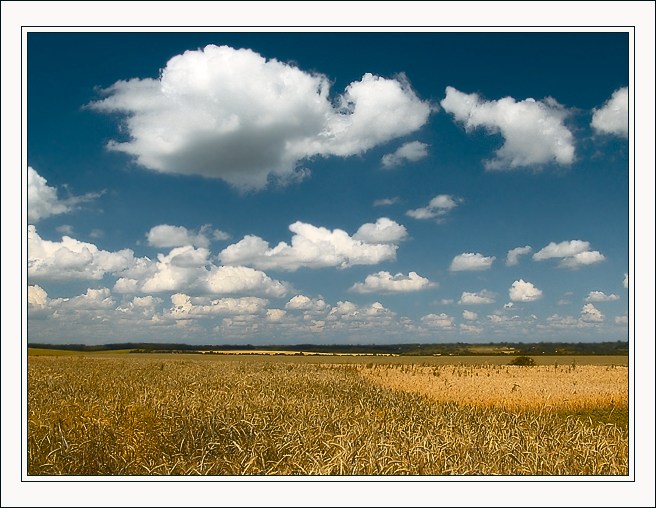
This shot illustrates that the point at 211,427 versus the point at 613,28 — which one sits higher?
the point at 613,28

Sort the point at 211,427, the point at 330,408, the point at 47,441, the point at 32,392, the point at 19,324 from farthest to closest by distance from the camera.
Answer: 1. the point at 32,392
2. the point at 330,408
3. the point at 211,427
4. the point at 47,441
5. the point at 19,324

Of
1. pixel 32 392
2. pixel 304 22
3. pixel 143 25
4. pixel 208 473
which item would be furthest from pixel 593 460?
pixel 32 392

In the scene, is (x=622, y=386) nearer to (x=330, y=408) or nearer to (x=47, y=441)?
(x=330, y=408)

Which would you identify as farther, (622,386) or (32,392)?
(622,386)

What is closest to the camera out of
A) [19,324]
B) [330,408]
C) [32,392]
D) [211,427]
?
[19,324]

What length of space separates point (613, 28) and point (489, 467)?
21.3ft

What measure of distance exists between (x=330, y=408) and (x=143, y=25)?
9.11 meters

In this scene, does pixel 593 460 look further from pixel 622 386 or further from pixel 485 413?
pixel 622 386

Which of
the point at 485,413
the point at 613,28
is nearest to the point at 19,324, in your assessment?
the point at 613,28

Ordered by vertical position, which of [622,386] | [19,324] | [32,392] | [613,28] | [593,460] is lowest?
[622,386]

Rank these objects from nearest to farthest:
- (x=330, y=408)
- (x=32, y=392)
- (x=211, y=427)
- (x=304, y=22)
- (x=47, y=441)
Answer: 1. (x=304, y=22)
2. (x=47, y=441)
3. (x=211, y=427)
4. (x=330, y=408)
5. (x=32, y=392)

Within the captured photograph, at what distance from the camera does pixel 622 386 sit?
109 ft

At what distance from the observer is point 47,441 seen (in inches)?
373

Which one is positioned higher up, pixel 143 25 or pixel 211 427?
pixel 143 25
